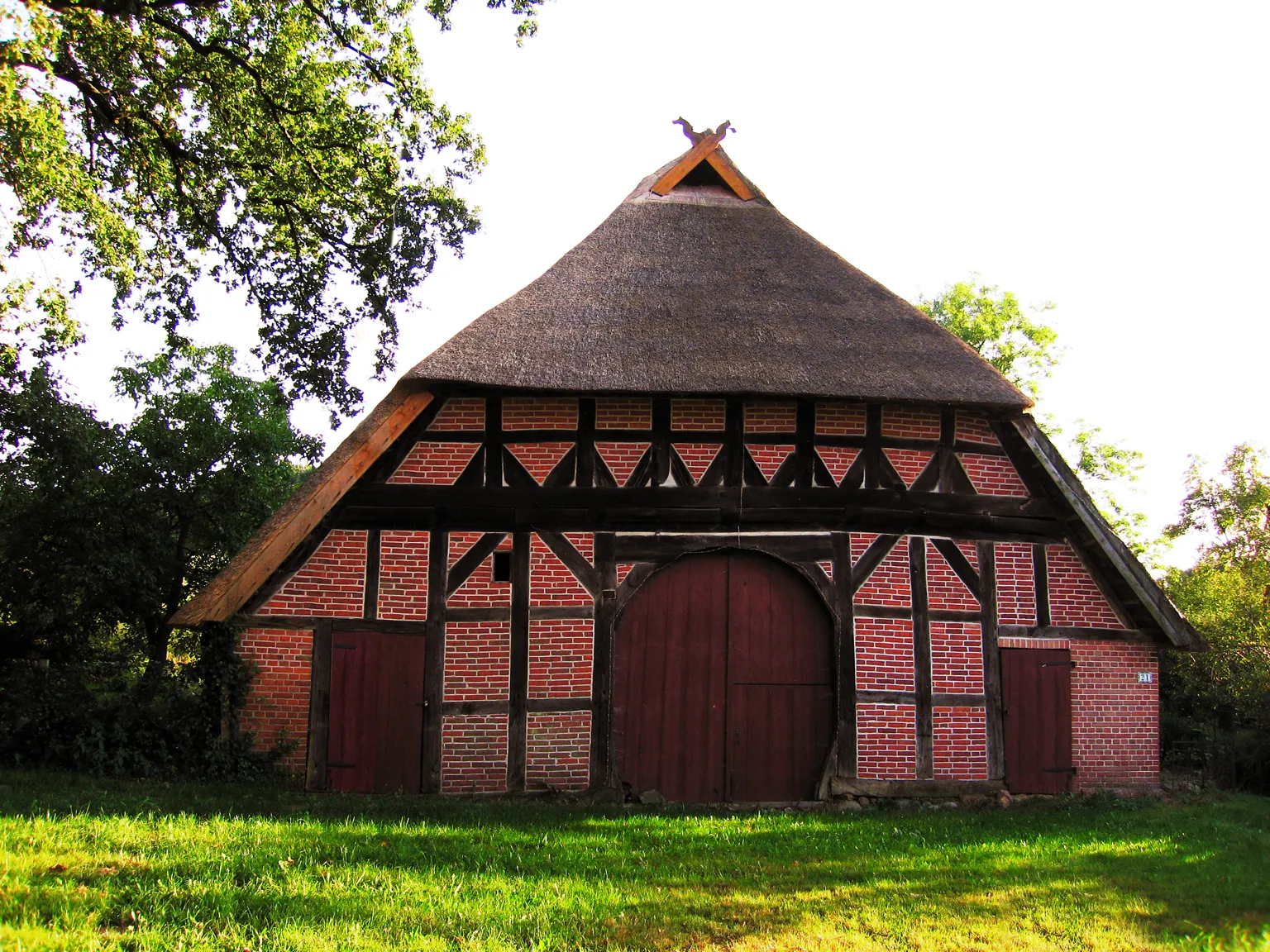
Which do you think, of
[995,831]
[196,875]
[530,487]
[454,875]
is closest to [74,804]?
[196,875]

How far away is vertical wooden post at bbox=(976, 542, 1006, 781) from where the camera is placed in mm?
9938

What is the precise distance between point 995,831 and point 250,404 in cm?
1236

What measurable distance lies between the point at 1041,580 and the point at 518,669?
5953 mm

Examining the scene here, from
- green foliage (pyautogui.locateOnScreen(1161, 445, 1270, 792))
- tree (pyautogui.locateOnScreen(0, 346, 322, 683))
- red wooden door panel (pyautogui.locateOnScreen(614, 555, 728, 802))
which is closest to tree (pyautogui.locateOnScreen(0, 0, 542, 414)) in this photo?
tree (pyautogui.locateOnScreen(0, 346, 322, 683))

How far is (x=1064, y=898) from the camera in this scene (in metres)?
5.54

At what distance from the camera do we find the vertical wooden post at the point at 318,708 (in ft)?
29.8

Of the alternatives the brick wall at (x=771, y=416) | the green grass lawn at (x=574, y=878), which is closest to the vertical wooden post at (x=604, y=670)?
the green grass lawn at (x=574, y=878)

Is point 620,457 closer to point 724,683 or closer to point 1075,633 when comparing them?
point 724,683

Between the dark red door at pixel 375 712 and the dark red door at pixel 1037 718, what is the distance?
6.36 m

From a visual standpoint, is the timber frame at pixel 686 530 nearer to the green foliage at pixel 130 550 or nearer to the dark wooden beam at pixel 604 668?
the dark wooden beam at pixel 604 668

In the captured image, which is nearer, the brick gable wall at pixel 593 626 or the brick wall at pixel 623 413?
the brick gable wall at pixel 593 626

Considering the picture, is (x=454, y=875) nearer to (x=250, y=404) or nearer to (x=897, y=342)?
(x=897, y=342)

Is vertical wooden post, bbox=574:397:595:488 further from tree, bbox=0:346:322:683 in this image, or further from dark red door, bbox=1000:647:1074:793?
tree, bbox=0:346:322:683

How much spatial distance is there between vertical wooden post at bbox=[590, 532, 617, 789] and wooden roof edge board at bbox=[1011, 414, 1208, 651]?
15.6 feet
